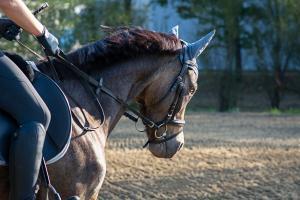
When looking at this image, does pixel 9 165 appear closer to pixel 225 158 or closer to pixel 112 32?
pixel 112 32

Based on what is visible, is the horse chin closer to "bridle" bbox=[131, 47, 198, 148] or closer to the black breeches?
"bridle" bbox=[131, 47, 198, 148]

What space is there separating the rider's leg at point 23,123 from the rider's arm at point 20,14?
0.20 m

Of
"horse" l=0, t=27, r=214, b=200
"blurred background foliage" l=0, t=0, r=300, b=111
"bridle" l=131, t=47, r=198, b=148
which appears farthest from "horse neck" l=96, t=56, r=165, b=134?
"blurred background foliage" l=0, t=0, r=300, b=111

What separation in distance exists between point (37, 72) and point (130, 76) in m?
0.66

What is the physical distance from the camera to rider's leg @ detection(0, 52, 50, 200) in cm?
362

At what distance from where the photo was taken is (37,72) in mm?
3930

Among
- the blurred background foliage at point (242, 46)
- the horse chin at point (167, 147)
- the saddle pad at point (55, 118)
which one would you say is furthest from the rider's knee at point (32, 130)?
the blurred background foliage at point (242, 46)

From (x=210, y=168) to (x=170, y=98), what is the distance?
5.57m

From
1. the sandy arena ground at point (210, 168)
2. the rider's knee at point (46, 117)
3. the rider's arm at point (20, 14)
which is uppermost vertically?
the rider's arm at point (20, 14)

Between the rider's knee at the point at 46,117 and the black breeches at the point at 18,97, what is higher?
the black breeches at the point at 18,97

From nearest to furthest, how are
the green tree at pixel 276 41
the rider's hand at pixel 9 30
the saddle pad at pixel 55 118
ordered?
1. the saddle pad at pixel 55 118
2. the rider's hand at pixel 9 30
3. the green tree at pixel 276 41

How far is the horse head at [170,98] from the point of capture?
4391 millimetres

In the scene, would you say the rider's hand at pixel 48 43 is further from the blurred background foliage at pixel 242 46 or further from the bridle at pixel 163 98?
the blurred background foliage at pixel 242 46

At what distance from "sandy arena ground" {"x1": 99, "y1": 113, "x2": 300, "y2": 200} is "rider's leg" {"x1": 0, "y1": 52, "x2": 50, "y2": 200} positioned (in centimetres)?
459
